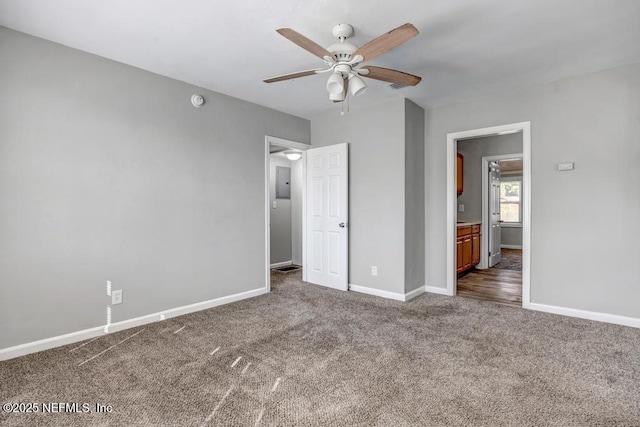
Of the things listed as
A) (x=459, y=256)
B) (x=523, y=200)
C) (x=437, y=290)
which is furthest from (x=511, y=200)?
(x=437, y=290)

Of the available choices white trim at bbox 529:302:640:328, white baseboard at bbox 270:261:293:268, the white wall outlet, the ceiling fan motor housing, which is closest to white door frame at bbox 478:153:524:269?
white trim at bbox 529:302:640:328

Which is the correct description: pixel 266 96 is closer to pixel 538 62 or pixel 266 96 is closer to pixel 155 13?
pixel 155 13

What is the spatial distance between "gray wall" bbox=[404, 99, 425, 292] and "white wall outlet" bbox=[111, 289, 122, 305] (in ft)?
10.2

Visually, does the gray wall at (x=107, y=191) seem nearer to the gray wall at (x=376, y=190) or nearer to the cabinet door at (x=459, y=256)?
the gray wall at (x=376, y=190)

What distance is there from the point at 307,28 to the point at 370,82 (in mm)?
1219

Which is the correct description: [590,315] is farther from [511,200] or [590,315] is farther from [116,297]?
[511,200]

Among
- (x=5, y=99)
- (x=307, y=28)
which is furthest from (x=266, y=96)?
(x=5, y=99)

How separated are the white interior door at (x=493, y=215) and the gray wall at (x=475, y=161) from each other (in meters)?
0.25

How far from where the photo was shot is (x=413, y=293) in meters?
4.20

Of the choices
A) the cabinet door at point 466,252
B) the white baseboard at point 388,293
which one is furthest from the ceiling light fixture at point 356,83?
the cabinet door at point 466,252

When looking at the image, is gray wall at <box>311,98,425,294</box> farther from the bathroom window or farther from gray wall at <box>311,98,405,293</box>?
the bathroom window

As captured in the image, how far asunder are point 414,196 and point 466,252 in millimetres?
1965

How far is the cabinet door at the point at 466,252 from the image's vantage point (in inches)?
212

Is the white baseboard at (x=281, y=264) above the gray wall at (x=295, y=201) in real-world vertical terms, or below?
below
